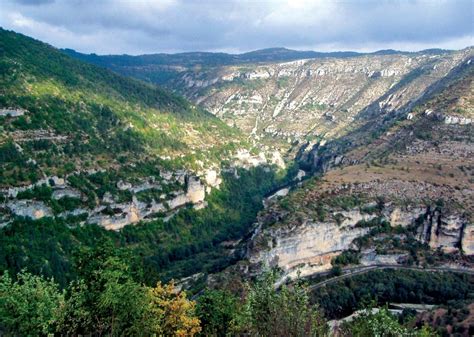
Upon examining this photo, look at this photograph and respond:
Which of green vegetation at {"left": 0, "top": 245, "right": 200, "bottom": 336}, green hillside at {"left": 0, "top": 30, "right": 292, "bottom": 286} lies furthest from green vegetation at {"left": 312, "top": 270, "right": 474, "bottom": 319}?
green vegetation at {"left": 0, "top": 245, "right": 200, "bottom": 336}

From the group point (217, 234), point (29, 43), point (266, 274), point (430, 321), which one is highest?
point (29, 43)

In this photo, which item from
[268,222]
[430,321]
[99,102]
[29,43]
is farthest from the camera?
[29,43]

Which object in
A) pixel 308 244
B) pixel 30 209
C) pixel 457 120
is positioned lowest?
pixel 308 244

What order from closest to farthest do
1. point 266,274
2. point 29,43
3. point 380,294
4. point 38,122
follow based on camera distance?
point 266,274
point 380,294
point 38,122
point 29,43

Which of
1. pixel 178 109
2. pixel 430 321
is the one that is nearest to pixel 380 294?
pixel 430 321

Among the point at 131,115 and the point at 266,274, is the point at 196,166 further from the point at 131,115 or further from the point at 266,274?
the point at 266,274

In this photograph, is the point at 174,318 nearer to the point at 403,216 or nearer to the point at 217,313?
the point at 217,313

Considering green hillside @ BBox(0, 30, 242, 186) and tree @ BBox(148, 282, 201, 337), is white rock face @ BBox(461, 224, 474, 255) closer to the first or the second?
tree @ BBox(148, 282, 201, 337)

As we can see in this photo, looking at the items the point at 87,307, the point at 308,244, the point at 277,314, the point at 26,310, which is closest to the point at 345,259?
the point at 308,244
